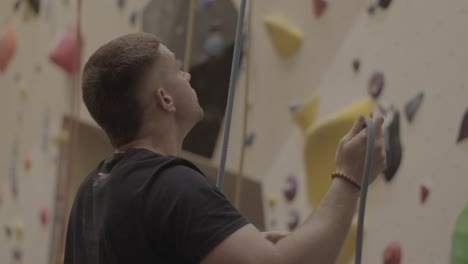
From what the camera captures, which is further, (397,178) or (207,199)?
(397,178)

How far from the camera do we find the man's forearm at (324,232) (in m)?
0.99

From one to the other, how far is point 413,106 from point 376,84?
132 millimetres

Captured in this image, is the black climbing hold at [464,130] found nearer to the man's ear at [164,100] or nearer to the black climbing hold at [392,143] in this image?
the black climbing hold at [392,143]

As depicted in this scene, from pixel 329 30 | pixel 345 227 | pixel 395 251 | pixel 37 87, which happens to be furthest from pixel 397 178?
pixel 37 87

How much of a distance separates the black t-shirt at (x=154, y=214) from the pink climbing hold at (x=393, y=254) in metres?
0.69

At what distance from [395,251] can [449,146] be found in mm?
238

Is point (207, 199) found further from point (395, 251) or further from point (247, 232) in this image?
point (395, 251)

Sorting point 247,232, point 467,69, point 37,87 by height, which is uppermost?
point 467,69

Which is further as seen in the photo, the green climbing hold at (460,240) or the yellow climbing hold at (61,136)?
the yellow climbing hold at (61,136)

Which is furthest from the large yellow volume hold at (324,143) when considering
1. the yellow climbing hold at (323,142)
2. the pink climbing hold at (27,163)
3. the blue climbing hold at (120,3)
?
the pink climbing hold at (27,163)

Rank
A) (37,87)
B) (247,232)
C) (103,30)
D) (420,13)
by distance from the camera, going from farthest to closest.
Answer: (37,87) → (103,30) → (420,13) → (247,232)

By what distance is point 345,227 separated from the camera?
1023 millimetres

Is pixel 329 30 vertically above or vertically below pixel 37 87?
above

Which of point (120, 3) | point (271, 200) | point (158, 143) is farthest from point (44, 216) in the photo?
point (158, 143)
